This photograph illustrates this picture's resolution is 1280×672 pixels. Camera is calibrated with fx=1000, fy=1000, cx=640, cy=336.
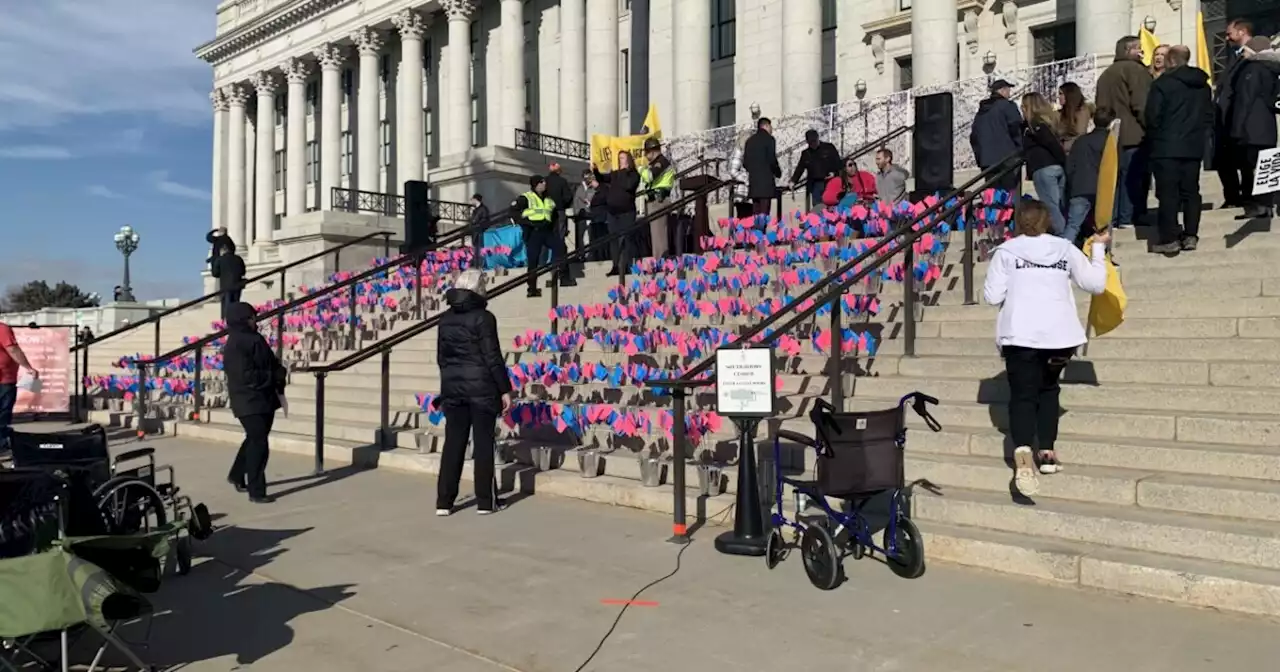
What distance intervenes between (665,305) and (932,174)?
14.3ft

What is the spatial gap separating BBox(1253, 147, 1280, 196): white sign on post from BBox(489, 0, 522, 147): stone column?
27.5 metres

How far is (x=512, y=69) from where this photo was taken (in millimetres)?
34812

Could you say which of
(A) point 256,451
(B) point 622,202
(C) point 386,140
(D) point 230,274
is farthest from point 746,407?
(C) point 386,140

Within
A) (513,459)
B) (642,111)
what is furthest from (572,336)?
(642,111)

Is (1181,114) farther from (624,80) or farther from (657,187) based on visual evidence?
(624,80)

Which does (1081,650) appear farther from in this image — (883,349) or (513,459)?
(513,459)

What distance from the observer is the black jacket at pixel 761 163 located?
49.8ft

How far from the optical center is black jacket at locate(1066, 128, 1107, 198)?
29.8 feet

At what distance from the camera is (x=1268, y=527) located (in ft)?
17.0

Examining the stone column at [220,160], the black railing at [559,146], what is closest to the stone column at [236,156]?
the stone column at [220,160]

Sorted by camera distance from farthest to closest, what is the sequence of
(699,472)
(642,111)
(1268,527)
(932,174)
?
(642,111) → (932,174) → (699,472) → (1268,527)

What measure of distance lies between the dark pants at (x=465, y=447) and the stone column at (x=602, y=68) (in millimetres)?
22701

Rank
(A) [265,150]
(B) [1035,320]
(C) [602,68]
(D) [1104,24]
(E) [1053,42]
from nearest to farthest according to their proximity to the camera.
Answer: (B) [1035,320] < (D) [1104,24] < (E) [1053,42] < (C) [602,68] < (A) [265,150]

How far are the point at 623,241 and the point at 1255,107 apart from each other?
7.96m
